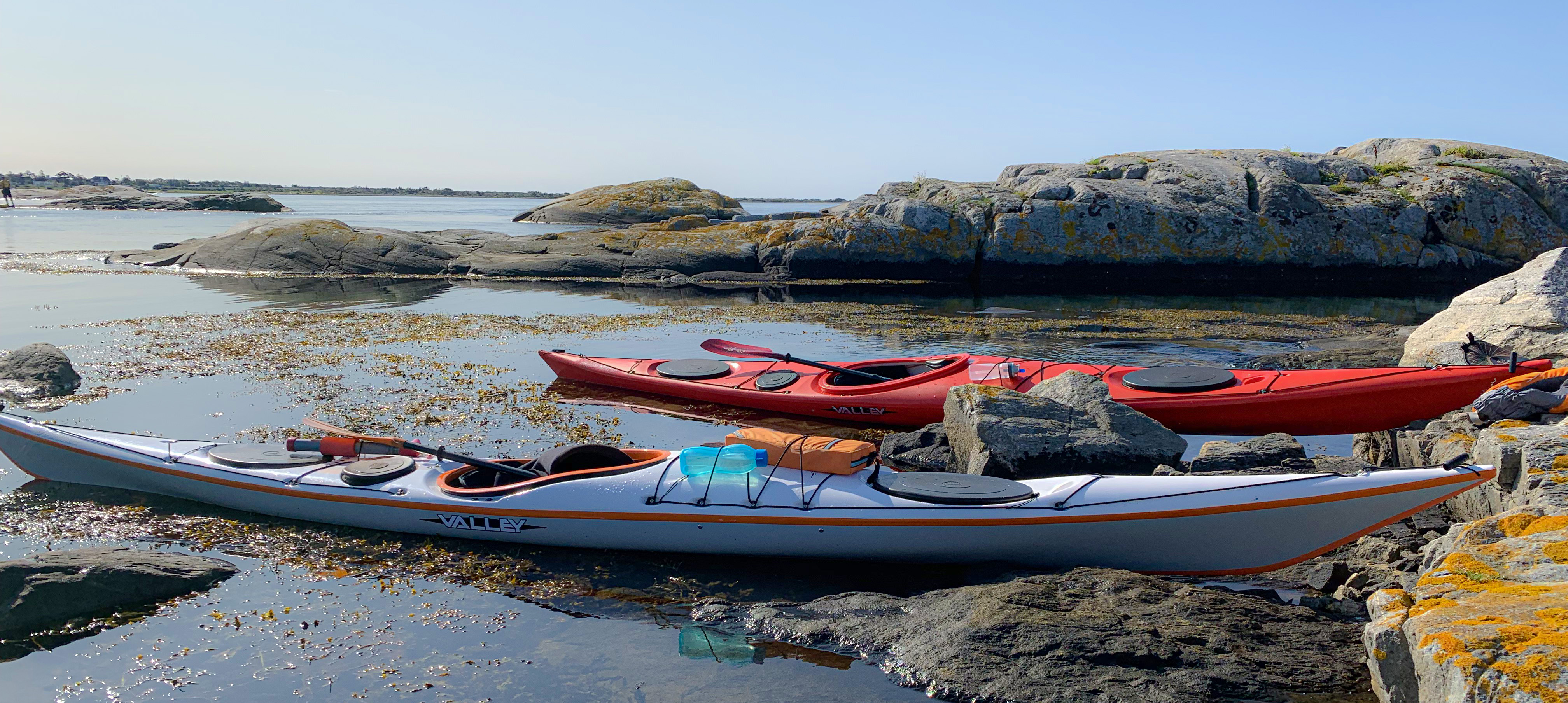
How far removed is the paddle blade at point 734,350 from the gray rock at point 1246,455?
4240mm

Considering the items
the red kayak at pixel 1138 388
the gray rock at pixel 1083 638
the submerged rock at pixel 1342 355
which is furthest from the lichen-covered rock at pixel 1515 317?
the gray rock at pixel 1083 638

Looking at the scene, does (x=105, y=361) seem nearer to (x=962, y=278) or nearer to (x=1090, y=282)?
(x=962, y=278)

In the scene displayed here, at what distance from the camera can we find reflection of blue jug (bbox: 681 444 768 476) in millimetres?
5047

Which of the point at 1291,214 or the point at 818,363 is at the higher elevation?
the point at 1291,214

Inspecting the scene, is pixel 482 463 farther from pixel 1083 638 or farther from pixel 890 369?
pixel 890 369

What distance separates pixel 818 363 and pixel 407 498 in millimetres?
4213

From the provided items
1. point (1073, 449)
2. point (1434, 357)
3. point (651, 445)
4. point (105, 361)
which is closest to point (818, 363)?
point (651, 445)

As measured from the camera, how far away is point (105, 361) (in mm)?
9867

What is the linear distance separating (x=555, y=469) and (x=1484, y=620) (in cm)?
422

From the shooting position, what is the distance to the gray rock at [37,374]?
8.40m

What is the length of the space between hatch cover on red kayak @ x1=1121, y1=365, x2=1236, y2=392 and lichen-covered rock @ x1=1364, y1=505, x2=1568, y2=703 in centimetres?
347

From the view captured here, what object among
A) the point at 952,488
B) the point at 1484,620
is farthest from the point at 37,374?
the point at 1484,620

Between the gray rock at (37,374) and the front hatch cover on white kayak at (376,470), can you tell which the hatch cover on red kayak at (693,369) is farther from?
the gray rock at (37,374)

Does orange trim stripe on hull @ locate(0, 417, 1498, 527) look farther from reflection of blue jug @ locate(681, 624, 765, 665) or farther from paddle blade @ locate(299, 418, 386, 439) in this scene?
reflection of blue jug @ locate(681, 624, 765, 665)
